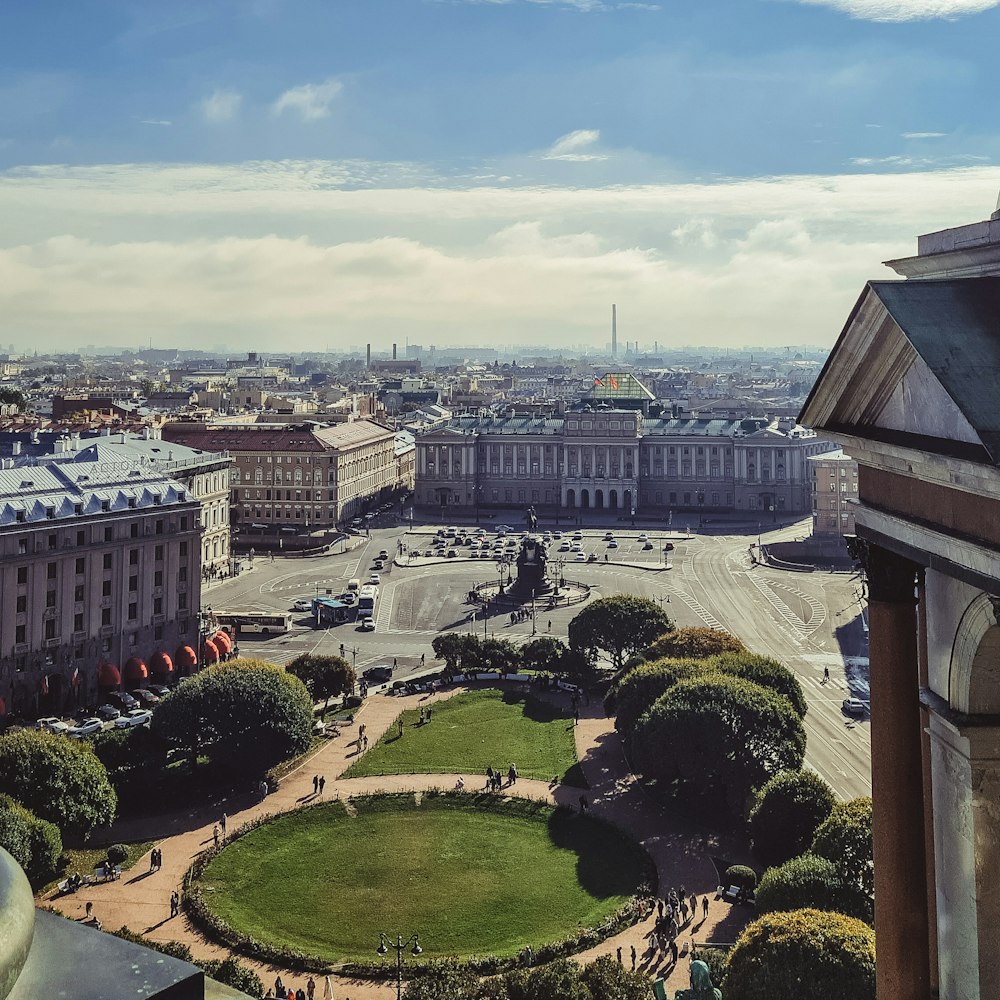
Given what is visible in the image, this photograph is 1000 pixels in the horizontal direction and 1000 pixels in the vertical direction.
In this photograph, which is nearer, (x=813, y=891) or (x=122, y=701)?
(x=813, y=891)

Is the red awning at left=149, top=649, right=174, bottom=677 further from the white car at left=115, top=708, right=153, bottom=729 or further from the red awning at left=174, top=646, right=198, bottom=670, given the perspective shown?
the white car at left=115, top=708, right=153, bottom=729

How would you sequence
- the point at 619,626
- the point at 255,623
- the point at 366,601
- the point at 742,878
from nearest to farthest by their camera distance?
the point at 742,878 < the point at 619,626 < the point at 255,623 < the point at 366,601

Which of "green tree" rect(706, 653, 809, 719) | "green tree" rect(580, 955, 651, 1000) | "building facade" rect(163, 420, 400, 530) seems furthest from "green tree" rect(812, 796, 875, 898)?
"building facade" rect(163, 420, 400, 530)

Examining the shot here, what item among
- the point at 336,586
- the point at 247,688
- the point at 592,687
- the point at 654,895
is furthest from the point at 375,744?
the point at 336,586

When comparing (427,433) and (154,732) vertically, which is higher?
(427,433)

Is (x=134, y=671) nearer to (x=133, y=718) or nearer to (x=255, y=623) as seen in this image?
(x=133, y=718)

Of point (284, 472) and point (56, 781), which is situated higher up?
point (284, 472)

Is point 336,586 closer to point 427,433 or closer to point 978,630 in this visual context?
point 427,433

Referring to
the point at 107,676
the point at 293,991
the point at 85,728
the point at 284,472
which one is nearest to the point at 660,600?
the point at 107,676
